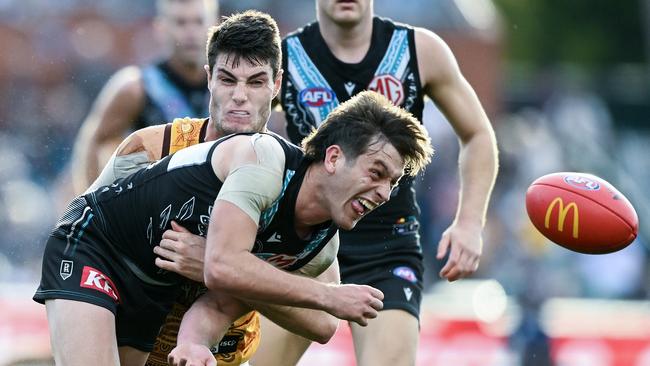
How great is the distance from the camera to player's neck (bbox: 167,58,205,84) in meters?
8.93

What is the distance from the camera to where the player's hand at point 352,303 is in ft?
17.2

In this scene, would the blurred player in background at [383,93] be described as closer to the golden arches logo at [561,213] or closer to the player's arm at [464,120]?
the player's arm at [464,120]

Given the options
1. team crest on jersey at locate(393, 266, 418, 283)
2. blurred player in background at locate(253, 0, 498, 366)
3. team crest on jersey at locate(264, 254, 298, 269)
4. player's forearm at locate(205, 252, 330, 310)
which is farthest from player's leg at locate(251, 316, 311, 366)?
player's forearm at locate(205, 252, 330, 310)

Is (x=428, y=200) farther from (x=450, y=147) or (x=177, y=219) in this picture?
(x=177, y=219)

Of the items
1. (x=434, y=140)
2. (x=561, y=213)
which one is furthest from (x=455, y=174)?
(x=561, y=213)

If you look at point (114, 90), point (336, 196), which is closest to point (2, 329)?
point (114, 90)

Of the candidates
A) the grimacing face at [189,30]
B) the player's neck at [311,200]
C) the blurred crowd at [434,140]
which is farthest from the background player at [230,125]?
the blurred crowd at [434,140]

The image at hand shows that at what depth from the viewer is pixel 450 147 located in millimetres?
15695

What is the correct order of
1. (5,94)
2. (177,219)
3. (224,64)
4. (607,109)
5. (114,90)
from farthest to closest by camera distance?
(607,109), (5,94), (114,90), (224,64), (177,219)

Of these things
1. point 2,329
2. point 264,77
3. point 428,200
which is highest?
point 264,77

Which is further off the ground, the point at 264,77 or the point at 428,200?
the point at 264,77

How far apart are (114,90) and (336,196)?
11.9 feet

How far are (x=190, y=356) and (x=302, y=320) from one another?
0.67m

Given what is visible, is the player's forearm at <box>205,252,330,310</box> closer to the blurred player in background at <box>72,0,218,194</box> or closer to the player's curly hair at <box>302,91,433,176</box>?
the player's curly hair at <box>302,91,433,176</box>
